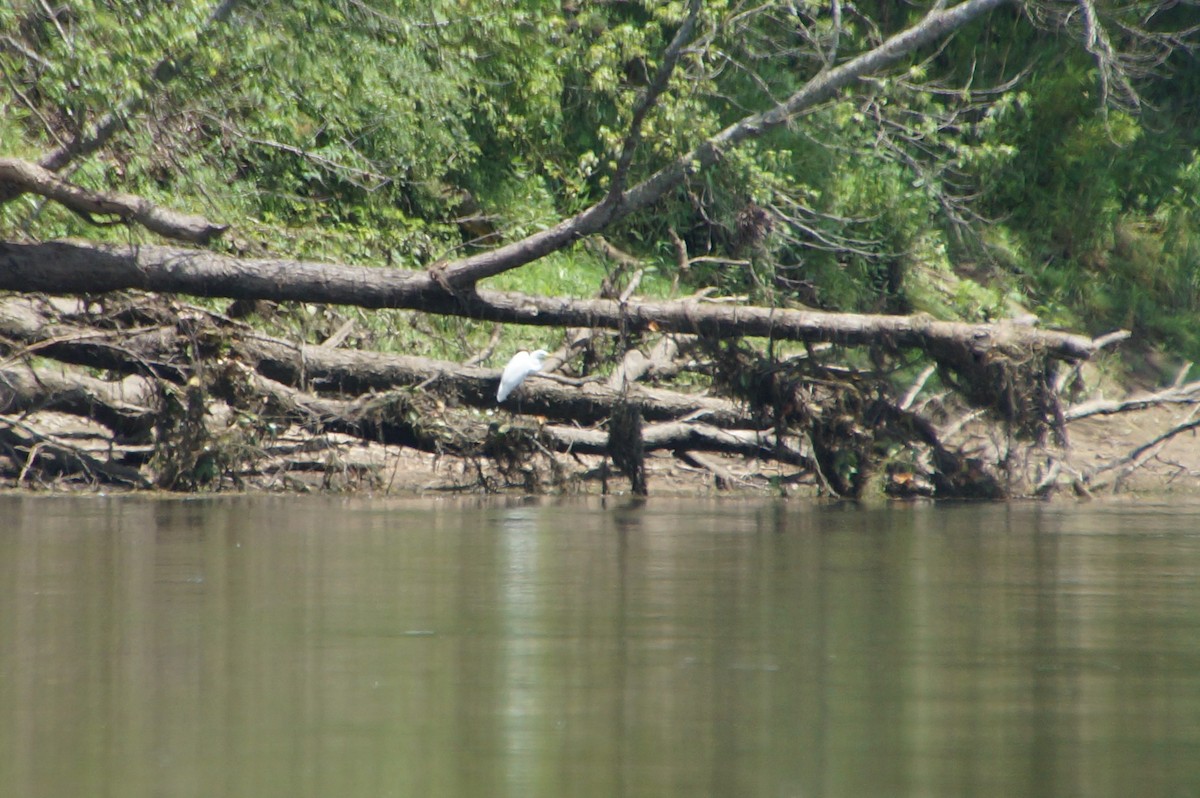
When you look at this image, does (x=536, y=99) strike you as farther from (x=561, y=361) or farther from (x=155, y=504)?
(x=155, y=504)

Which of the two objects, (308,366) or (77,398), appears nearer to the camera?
(77,398)

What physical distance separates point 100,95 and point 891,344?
5.36 m

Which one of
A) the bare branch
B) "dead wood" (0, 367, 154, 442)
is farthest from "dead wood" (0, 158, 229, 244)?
the bare branch

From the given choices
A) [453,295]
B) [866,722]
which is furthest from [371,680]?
[453,295]

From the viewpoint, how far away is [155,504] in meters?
9.23

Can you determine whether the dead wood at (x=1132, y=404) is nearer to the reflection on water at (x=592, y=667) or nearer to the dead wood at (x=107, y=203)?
the reflection on water at (x=592, y=667)

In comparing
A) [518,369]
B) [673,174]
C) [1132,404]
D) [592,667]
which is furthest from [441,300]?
[592,667]

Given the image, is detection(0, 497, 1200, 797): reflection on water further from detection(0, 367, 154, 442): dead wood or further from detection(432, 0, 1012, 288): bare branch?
detection(0, 367, 154, 442): dead wood

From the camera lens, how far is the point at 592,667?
384 cm

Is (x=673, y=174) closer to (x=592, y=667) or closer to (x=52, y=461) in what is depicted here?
(x=52, y=461)

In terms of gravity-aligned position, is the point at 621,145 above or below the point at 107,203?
above

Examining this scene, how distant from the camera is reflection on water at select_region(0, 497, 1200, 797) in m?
2.86

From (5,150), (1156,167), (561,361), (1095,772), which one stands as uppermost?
(1156,167)

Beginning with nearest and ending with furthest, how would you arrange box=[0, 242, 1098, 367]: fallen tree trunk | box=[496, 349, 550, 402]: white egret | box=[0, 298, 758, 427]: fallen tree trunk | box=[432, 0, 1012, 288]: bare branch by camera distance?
box=[0, 242, 1098, 367]: fallen tree trunk
box=[432, 0, 1012, 288]: bare branch
box=[0, 298, 758, 427]: fallen tree trunk
box=[496, 349, 550, 402]: white egret
